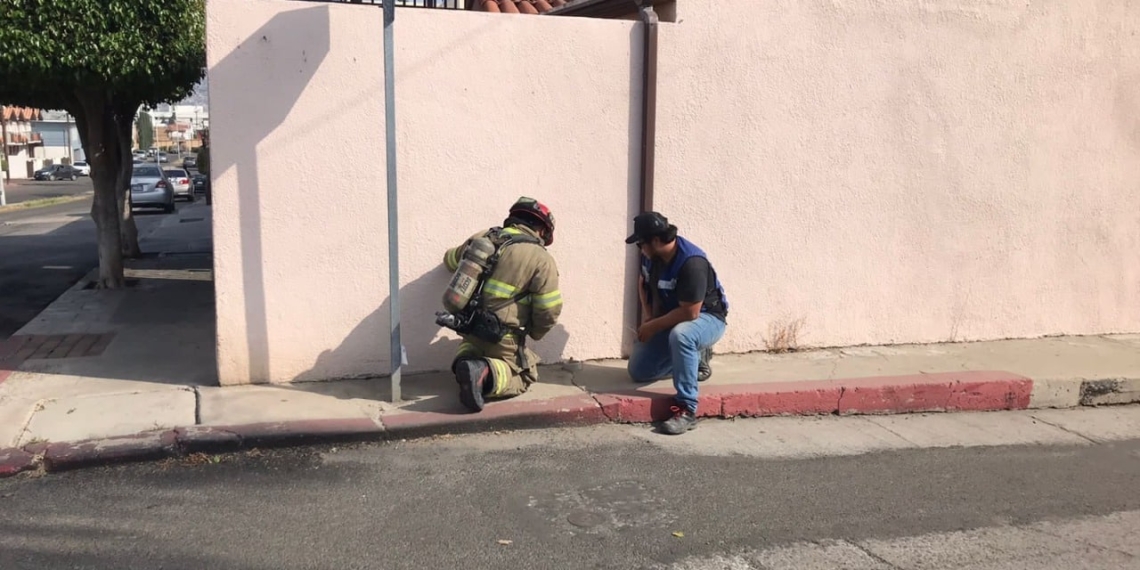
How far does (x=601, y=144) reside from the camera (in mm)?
6355

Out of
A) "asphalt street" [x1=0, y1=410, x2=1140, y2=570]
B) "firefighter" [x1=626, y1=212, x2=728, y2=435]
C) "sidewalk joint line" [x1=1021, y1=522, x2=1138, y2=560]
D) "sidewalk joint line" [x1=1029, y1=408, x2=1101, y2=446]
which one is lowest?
"sidewalk joint line" [x1=1021, y1=522, x2=1138, y2=560]

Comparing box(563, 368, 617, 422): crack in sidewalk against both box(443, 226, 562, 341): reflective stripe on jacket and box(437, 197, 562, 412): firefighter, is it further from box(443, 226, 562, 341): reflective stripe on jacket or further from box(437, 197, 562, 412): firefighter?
box(443, 226, 562, 341): reflective stripe on jacket

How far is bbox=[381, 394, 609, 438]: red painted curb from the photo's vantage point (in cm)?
529

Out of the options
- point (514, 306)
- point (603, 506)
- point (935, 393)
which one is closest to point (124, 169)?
point (514, 306)

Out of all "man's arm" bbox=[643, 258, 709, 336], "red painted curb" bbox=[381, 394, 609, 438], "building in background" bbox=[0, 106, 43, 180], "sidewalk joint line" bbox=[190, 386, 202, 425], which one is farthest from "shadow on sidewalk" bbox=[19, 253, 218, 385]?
"building in background" bbox=[0, 106, 43, 180]

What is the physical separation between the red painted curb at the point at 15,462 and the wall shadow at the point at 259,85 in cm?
175

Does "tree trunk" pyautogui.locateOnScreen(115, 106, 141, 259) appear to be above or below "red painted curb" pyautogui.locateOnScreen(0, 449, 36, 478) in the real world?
above

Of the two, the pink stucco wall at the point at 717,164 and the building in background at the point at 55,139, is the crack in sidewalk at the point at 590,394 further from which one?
the building in background at the point at 55,139

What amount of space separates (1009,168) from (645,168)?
3.25 meters

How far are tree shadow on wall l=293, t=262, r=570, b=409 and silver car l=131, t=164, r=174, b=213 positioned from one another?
22.8 metres

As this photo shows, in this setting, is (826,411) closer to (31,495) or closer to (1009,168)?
(1009,168)

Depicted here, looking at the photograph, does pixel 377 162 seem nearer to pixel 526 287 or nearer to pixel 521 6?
pixel 526 287

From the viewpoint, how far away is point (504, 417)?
17.9ft

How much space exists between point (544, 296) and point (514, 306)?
0.21 m
